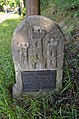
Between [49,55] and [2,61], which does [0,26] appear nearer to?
[2,61]

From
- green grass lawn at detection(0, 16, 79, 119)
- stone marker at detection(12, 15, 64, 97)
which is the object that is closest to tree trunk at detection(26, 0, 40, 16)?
green grass lawn at detection(0, 16, 79, 119)

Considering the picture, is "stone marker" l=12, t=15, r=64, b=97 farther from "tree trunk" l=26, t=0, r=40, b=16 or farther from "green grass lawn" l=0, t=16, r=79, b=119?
"tree trunk" l=26, t=0, r=40, b=16

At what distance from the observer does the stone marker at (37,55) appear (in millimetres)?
2555

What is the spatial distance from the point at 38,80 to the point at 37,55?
0.37 m

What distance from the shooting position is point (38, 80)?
2.89 metres

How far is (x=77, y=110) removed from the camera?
256cm

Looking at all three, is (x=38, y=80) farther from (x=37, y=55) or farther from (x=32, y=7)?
(x=32, y=7)

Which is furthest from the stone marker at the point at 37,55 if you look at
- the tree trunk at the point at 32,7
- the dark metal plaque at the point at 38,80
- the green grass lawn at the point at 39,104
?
the tree trunk at the point at 32,7

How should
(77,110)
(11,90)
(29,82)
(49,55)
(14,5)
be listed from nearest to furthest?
(77,110) < (49,55) < (29,82) < (11,90) < (14,5)

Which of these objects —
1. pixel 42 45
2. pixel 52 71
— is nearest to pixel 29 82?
pixel 52 71

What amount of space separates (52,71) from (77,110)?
59 cm

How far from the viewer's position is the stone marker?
2555mm

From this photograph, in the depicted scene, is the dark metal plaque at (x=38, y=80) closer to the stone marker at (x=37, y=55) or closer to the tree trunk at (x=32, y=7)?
the stone marker at (x=37, y=55)

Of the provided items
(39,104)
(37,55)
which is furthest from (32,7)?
(39,104)
